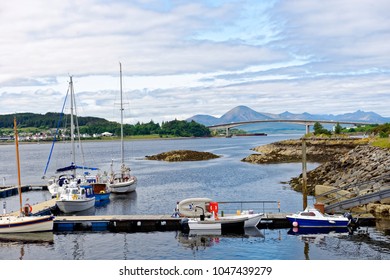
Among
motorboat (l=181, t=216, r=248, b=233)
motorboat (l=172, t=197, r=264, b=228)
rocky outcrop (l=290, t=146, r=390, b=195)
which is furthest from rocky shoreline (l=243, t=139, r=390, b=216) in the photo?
motorboat (l=181, t=216, r=248, b=233)

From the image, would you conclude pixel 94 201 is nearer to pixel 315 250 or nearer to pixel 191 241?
pixel 191 241

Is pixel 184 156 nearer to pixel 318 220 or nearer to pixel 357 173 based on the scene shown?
pixel 357 173

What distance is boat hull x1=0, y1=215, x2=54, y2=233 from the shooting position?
89.1ft


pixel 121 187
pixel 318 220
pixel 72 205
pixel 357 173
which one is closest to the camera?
pixel 318 220

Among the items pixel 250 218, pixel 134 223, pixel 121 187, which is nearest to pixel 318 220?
pixel 250 218

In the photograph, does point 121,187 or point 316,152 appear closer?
point 121,187

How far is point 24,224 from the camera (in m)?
27.3

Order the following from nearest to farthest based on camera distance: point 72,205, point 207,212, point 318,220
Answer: point 318,220, point 207,212, point 72,205

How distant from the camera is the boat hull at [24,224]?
27.2 meters

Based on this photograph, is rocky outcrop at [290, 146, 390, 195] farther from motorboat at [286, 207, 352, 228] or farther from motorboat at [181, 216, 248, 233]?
motorboat at [181, 216, 248, 233]

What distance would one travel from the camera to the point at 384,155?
136ft

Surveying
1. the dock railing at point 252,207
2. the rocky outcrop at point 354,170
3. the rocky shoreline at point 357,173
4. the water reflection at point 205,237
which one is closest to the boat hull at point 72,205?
the dock railing at point 252,207
